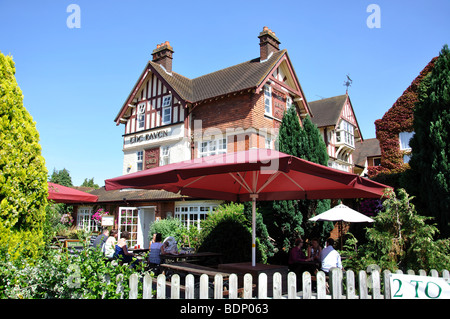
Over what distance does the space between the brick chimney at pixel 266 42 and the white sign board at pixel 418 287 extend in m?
18.0

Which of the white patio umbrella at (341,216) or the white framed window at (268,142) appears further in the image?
the white framed window at (268,142)

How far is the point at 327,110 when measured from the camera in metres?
29.6

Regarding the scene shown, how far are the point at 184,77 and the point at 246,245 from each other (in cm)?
1688

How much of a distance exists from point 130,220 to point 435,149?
1670 cm

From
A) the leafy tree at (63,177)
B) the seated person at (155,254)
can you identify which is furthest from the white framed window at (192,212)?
the leafy tree at (63,177)

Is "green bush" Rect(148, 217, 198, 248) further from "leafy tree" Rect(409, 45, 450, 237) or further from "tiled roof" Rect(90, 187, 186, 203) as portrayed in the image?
"leafy tree" Rect(409, 45, 450, 237)

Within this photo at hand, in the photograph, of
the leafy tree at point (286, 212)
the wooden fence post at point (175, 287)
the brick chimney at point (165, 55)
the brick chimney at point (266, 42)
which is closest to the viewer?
the wooden fence post at point (175, 287)

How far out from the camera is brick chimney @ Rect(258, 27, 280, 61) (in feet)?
67.4

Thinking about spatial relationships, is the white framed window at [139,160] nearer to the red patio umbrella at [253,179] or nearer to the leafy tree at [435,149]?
the red patio umbrella at [253,179]

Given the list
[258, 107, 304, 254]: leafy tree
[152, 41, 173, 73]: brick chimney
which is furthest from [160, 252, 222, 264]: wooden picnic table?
[152, 41, 173, 73]: brick chimney

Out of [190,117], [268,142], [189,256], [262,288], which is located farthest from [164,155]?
[262,288]

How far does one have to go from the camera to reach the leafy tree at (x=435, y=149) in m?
8.88

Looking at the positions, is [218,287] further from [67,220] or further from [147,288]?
[67,220]

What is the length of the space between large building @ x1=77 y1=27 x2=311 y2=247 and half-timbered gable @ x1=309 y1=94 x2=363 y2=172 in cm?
647
